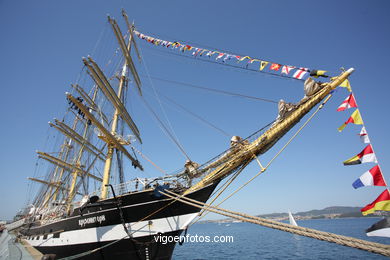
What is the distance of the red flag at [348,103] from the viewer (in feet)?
15.4

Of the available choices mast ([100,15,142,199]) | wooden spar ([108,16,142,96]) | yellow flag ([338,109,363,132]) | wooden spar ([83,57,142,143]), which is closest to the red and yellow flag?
yellow flag ([338,109,363,132])

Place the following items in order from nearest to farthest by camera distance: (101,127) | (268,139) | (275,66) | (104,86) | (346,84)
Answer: (346,84)
(268,139)
(275,66)
(101,127)
(104,86)

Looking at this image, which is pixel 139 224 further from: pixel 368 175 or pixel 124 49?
pixel 124 49

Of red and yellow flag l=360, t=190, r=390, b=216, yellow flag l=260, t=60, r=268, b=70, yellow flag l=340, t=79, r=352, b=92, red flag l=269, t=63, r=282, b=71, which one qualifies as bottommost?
red and yellow flag l=360, t=190, r=390, b=216

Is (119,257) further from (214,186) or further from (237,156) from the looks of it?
(237,156)

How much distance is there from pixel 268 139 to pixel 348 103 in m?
2.53

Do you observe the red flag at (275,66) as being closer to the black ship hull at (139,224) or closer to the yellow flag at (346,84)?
the yellow flag at (346,84)

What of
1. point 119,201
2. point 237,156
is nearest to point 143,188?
point 119,201

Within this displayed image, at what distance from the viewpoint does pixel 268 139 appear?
6629 mm

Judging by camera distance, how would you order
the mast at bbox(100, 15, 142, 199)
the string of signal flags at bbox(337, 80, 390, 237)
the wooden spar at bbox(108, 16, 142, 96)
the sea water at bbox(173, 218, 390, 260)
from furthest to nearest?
the sea water at bbox(173, 218, 390, 260) < the wooden spar at bbox(108, 16, 142, 96) < the mast at bbox(100, 15, 142, 199) < the string of signal flags at bbox(337, 80, 390, 237)

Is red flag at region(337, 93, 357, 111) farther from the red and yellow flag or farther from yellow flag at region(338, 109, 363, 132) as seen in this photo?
the red and yellow flag

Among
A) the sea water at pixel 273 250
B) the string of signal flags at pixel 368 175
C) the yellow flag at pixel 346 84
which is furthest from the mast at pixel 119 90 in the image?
the yellow flag at pixel 346 84

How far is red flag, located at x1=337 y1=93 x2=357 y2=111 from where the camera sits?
469 centimetres

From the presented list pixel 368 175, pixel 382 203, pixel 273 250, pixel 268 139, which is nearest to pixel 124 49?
pixel 268 139
